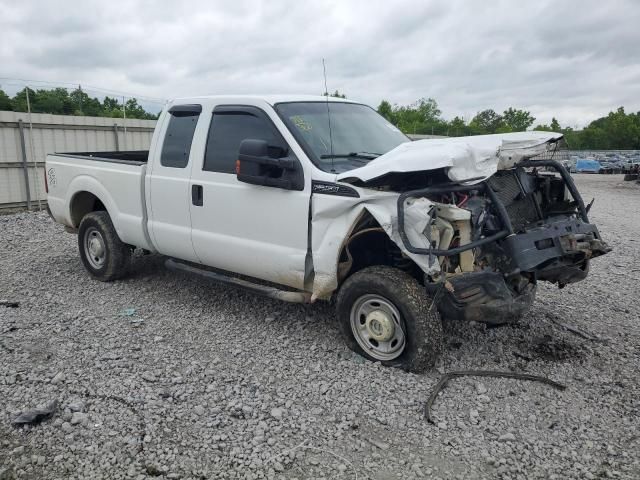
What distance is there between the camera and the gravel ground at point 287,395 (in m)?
3.16

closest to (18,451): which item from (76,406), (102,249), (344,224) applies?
(76,406)

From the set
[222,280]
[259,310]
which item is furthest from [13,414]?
[259,310]

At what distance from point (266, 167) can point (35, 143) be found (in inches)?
380

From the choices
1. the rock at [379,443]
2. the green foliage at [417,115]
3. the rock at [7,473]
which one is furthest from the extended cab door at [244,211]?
the green foliage at [417,115]

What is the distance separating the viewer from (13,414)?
11.7 ft

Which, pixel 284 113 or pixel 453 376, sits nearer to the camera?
pixel 453 376

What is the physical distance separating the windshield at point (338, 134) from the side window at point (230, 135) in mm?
219

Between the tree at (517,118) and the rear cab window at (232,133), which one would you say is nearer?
the rear cab window at (232,133)

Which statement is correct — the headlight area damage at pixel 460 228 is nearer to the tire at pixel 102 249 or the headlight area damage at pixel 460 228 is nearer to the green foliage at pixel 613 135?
the tire at pixel 102 249

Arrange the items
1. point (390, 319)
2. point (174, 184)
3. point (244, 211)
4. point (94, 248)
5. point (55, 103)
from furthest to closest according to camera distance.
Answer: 1. point (55, 103)
2. point (94, 248)
3. point (174, 184)
4. point (244, 211)
5. point (390, 319)

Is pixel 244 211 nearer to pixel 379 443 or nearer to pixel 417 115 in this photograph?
pixel 379 443

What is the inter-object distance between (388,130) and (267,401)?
9.75ft

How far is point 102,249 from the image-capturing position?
6.54m

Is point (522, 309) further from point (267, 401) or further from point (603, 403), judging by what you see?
point (267, 401)
